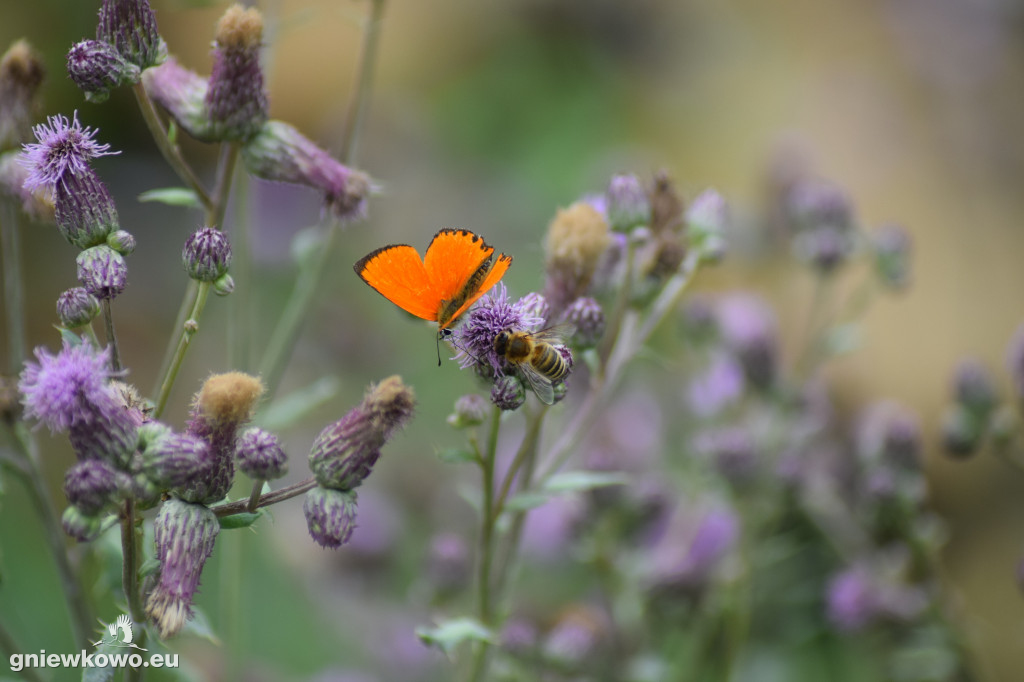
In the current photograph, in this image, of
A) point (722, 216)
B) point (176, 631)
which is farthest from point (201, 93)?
point (722, 216)

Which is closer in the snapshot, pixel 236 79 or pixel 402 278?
pixel 402 278

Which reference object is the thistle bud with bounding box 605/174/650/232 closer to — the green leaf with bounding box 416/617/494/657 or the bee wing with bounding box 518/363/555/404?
the bee wing with bounding box 518/363/555/404

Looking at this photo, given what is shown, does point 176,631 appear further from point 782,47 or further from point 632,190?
point 782,47

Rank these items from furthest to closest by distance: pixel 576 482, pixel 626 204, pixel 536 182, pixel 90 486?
1. pixel 536 182
2. pixel 626 204
3. pixel 576 482
4. pixel 90 486

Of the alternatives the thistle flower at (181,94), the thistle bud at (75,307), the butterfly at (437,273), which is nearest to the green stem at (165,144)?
the thistle flower at (181,94)

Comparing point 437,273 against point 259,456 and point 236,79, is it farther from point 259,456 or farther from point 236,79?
point 236,79

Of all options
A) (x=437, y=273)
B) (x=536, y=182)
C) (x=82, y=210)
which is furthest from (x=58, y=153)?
(x=536, y=182)
